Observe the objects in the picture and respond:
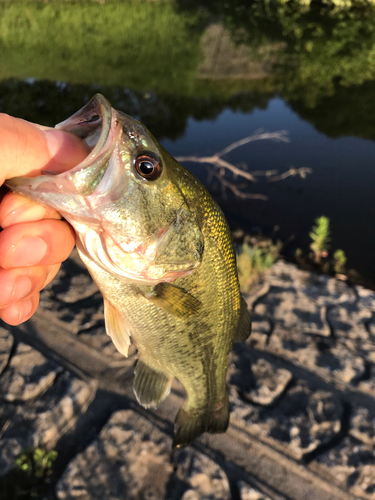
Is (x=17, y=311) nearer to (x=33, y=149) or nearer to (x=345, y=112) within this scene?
(x=33, y=149)

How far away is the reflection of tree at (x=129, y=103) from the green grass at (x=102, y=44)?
1124 mm

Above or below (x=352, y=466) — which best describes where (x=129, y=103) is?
above

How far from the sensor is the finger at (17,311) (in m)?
1.64

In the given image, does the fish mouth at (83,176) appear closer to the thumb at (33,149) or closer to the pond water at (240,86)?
the thumb at (33,149)

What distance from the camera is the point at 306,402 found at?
304 centimetres

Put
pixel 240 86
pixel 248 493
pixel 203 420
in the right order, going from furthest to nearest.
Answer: pixel 240 86
pixel 248 493
pixel 203 420

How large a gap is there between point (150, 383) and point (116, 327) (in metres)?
0.56

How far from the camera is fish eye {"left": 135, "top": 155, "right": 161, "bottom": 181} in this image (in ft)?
4.54

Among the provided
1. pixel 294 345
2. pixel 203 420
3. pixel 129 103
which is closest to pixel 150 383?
pixel 203 420

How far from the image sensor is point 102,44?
18.8 metres

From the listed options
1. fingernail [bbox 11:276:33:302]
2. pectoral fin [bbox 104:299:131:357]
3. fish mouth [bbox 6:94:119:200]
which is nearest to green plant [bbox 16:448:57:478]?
pectoral fin [bbox 104:299:131:357]

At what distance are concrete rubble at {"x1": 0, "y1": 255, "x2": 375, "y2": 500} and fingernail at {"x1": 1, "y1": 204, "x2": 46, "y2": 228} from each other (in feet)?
7.02

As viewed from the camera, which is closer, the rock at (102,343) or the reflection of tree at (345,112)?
the rock at (102,343)

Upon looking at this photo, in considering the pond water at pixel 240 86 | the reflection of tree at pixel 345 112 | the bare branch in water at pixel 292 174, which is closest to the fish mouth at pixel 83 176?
the pond water at pixel 240 86
